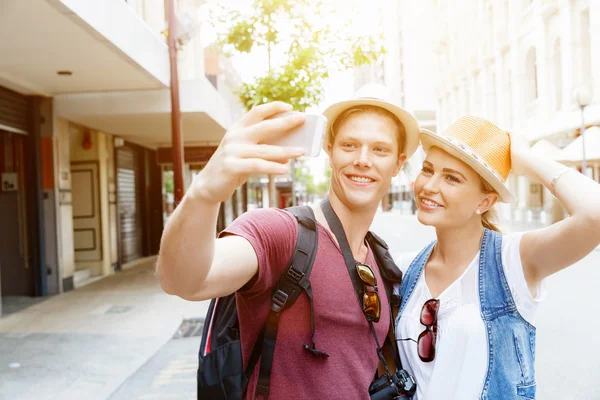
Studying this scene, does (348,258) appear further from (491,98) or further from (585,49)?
(491,98)

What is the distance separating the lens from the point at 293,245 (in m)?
1.76

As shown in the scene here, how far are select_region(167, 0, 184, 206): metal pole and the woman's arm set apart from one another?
6.21 m

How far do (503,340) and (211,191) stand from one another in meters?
1.52

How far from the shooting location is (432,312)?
→ 2.25 metres

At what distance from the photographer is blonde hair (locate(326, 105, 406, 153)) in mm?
2146

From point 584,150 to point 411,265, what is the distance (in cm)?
1473

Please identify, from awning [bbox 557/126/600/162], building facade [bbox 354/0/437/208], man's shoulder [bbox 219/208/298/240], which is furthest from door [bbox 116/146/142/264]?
building facade [bbox 354/0/437/208]

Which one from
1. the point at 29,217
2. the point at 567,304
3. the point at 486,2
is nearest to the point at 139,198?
the point at 29,217

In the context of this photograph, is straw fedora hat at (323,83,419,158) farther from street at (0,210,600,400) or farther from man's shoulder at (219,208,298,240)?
street at (0,210,600,400)

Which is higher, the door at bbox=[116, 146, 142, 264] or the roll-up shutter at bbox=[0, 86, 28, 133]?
the roll-up shutter at bbox=[0, 86, 28, 133]

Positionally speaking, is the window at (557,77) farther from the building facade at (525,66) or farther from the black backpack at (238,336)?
the black backpack at (238,336)

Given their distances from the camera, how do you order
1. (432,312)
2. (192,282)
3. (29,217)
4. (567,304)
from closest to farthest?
(192,282)
(432,312)
(567,304)
(29,217)

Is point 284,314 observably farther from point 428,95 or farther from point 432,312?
point 428,95

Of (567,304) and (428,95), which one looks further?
(428,95)
